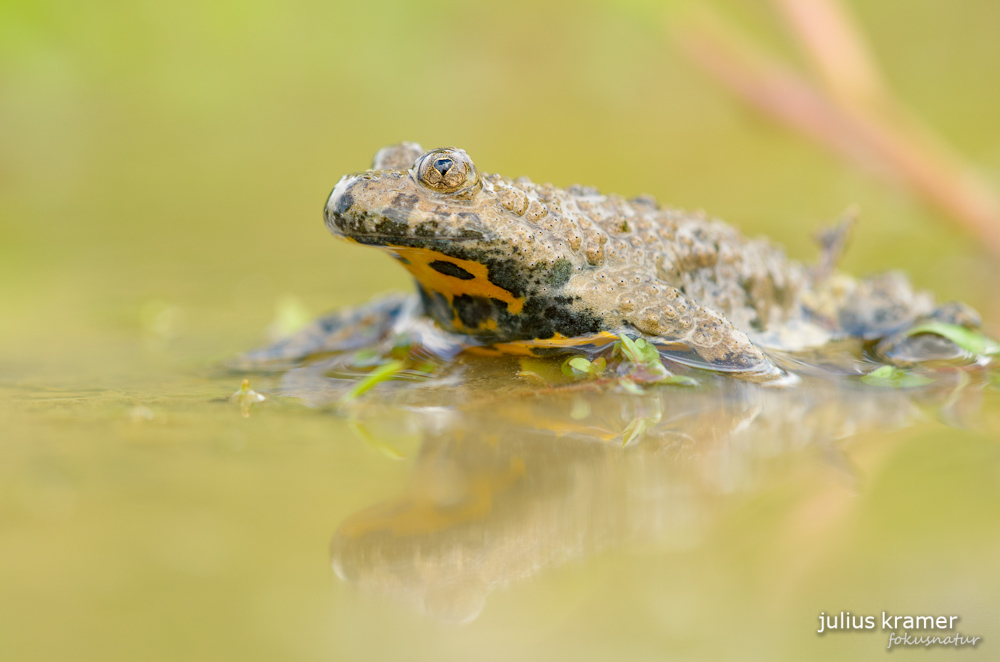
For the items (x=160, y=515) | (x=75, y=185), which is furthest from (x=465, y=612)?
(x=75, y=185)

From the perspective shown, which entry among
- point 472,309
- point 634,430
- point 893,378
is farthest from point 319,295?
point 893,378

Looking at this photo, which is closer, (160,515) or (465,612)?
(465,612)

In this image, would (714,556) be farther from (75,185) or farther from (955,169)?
(75,185)

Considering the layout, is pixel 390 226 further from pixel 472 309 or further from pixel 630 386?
pixel 630 386

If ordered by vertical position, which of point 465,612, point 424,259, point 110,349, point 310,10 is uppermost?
point 310,10

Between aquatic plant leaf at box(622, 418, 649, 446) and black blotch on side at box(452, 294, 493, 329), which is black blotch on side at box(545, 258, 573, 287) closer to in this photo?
black blotch on side at box(452, 294, 493, 329)

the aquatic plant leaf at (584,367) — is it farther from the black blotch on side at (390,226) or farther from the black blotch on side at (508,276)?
the black blotch on side at (390,226)

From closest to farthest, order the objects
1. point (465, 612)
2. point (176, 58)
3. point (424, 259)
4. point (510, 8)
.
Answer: point (465, 612), point (424, 259), point (176, 58), point (510, 8)
